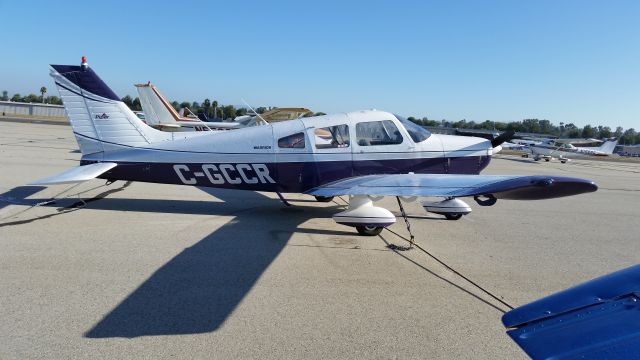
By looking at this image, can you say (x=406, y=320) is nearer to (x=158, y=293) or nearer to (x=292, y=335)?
(x=292, y=335)

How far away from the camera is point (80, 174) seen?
6602 millimetres

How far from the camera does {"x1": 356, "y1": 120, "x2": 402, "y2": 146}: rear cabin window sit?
23.8 feet

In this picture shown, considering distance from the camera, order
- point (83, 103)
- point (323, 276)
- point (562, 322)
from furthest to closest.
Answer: point (83, 103) → point (323, 276) → point (562, 322)

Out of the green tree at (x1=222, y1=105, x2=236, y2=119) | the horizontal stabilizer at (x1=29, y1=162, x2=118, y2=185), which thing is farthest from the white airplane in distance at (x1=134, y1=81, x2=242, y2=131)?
the green tree at (x1=222, y1=105, x2=236, y2=119)

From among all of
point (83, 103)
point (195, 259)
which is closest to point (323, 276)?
point (195, 259)

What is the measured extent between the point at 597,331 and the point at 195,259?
14.5 ft

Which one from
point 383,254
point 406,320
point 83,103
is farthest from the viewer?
point 83,103

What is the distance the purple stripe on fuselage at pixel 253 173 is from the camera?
7.07 m

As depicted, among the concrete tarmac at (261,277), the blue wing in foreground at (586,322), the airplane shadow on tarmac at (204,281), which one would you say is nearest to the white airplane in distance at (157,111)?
the concrete tarmac at (261,277)

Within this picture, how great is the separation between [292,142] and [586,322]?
591cm

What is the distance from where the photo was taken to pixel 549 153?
106 feet

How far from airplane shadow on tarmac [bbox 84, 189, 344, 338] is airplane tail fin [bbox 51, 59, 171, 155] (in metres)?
1.28

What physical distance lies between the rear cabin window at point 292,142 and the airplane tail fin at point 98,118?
7.37ft

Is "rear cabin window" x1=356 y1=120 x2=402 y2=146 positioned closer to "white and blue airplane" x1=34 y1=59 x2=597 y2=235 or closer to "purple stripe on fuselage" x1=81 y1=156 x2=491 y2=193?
"white and blue airplane" x1=34 y1=59 x2=597 y2=235
